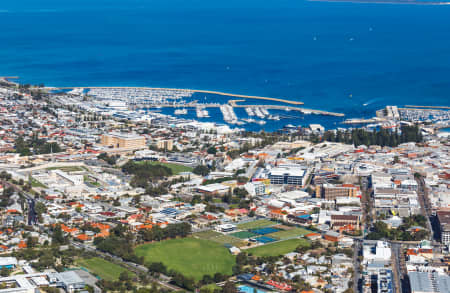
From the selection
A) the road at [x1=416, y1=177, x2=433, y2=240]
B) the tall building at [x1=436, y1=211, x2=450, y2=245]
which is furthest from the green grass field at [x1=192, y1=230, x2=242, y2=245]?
the tall building at [x1=436, y1=211, x2=450, y2=245]

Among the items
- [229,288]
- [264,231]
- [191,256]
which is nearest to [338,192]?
[264,231]

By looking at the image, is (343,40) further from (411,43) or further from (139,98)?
(139,98)

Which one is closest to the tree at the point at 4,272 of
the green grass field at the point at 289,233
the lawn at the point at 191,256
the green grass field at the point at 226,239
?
the lawn at the point at 191,256

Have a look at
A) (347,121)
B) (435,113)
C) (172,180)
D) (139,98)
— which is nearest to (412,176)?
(172,180)

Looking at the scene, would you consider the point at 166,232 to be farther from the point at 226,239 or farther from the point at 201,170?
the point at 201,170

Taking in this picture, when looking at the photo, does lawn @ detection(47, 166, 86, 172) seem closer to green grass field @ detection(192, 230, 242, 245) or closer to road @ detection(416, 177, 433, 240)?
green grass field @ detection(192, 230, 242, 245)

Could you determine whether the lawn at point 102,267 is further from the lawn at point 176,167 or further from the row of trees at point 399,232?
the lawn at point 176,167
